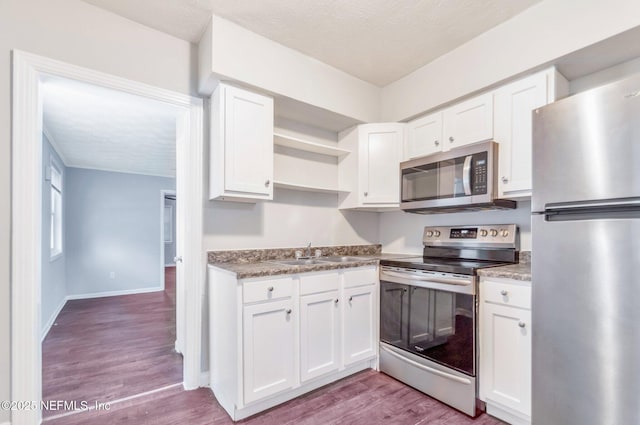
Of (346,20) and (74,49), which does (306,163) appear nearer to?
(346,20)

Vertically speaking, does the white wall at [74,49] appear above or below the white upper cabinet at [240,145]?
above

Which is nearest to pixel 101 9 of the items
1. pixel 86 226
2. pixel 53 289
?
pixel 53 289

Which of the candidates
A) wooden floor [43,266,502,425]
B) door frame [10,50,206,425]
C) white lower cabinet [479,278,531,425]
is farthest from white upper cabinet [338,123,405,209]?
door frame [10,50,206,425]

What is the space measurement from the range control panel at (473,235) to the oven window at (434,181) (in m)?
0.37

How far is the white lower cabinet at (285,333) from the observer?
1.84m

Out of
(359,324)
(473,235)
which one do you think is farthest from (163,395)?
(473,235)

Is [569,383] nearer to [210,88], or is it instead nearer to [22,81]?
[210,88]

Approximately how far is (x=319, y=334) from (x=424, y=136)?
5.91 ft

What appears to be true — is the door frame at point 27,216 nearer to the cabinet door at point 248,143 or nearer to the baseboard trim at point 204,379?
the cabinet door at point 248,143

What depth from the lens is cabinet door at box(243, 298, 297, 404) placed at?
1837 millimetres

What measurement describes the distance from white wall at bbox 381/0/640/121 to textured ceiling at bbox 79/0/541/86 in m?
0.09

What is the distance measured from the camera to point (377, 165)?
9.11ft

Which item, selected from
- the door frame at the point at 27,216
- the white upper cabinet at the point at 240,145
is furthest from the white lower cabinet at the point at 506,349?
the door frame at the point at 27,216

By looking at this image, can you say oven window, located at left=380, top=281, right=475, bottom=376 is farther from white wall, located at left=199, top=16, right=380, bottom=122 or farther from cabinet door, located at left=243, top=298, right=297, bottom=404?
white wall, located at left=199, top=16, right=380, bottom=122
